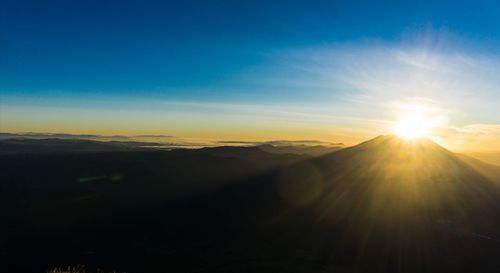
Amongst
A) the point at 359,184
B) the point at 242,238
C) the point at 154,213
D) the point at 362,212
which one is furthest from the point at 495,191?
the point at 154,213

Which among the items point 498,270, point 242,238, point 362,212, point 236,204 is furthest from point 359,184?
point 498,270

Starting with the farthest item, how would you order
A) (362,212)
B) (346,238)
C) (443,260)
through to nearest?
1. (362,212)
2. (346,238)
3. (443,260)

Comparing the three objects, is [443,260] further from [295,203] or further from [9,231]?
[9,231]

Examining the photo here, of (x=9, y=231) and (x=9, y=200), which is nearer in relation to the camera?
(x=9, y=231)

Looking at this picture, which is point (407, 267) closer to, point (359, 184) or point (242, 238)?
point (242, 238)

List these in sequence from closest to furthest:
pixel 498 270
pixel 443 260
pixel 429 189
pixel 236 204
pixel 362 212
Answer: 1. pixel 498 270
2. pixel 443 260
3. pixel 362 212
4. pixel 236 204
5. pixel 429 189

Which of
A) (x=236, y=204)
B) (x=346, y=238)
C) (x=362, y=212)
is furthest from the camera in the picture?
(x=236, y=204)
